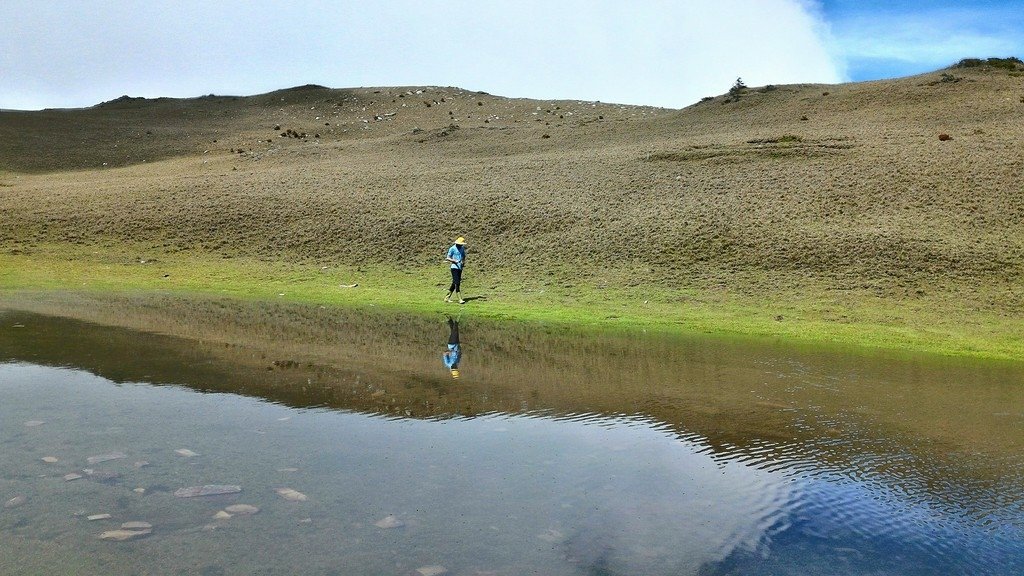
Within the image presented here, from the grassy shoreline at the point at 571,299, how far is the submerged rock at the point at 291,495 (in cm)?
1731

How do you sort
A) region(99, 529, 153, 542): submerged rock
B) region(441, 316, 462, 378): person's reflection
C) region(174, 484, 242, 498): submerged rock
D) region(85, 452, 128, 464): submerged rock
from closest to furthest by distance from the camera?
1. region(99, 529, 153, 542): submerged rock
2. region(174, 484, 242, 498): submerged rock
3. region(85, 452, 128, 464): submerged rock
4. region(441, 316, 462, 378): person's reflection

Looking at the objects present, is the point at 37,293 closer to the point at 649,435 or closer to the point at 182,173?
the point at 649,435

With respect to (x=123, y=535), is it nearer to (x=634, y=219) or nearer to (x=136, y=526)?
(x=136, y=526)

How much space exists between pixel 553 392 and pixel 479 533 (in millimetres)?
7469

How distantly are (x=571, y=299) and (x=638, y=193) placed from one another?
55.1 ft

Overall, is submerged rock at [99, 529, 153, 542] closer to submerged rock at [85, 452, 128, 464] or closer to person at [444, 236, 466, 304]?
submerged rock at [85, 452, 128, 464]

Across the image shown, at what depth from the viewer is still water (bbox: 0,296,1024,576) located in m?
7.68

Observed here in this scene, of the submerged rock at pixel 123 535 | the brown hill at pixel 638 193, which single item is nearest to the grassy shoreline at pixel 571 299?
the brown hill at pixel 638 193

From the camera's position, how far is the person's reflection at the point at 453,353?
56.3ft

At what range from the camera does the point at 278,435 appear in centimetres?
1123

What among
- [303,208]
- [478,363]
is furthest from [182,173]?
[478,363]

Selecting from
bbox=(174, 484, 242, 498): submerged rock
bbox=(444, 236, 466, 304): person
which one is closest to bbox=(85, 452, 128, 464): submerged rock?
bbox=(174, 484, 242, 498): submerged rock

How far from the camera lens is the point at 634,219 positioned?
42688 millimetres

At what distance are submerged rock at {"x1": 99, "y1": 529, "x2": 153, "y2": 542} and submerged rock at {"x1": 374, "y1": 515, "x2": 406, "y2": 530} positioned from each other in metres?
2.09
